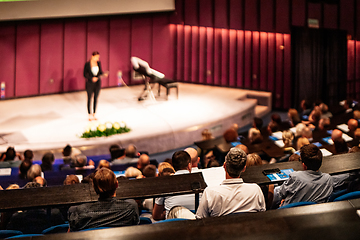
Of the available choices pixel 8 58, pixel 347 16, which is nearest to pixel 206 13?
pixel 347 16

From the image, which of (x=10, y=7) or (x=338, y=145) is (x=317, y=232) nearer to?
→ (x=338, y=145)

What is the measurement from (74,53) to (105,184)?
8430mm

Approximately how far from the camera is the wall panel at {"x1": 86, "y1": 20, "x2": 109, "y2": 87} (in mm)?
10531

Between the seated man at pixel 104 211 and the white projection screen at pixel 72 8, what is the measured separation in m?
7.49

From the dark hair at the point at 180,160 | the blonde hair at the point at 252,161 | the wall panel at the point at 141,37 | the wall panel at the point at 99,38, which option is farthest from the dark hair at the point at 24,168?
the wall panel at the point at 141,37

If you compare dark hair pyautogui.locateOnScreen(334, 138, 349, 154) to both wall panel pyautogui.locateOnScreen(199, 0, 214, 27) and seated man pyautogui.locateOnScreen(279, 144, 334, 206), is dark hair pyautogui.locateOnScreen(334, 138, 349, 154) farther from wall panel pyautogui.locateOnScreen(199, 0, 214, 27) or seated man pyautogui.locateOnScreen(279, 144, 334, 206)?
A: wall panel pyautogui.locateOnScreen(199, 0, 214, 27)

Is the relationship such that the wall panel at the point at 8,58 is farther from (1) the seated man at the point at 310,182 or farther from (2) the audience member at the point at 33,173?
(1) the seated man at the point at 310,182

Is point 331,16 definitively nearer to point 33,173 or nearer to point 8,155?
point 8,155

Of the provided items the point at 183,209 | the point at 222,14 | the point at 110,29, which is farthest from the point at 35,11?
the point at 183,209

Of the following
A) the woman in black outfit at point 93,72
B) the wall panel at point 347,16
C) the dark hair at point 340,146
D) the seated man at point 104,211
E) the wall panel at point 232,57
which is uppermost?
the wall panel at point 347,16

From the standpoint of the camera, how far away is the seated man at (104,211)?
7.87 feet

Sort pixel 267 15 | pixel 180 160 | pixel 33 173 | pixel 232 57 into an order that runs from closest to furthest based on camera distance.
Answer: pixel 180 160
pixel 33 173
pixel 267 15
pixel 232 57

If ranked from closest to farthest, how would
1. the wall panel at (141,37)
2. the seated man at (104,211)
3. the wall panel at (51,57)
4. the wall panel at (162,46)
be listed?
the seated man at (104,211)
the wall panel at (51,57)
the wall panel at (141,37)
the wall panel at (162,46)

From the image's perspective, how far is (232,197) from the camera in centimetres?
250
